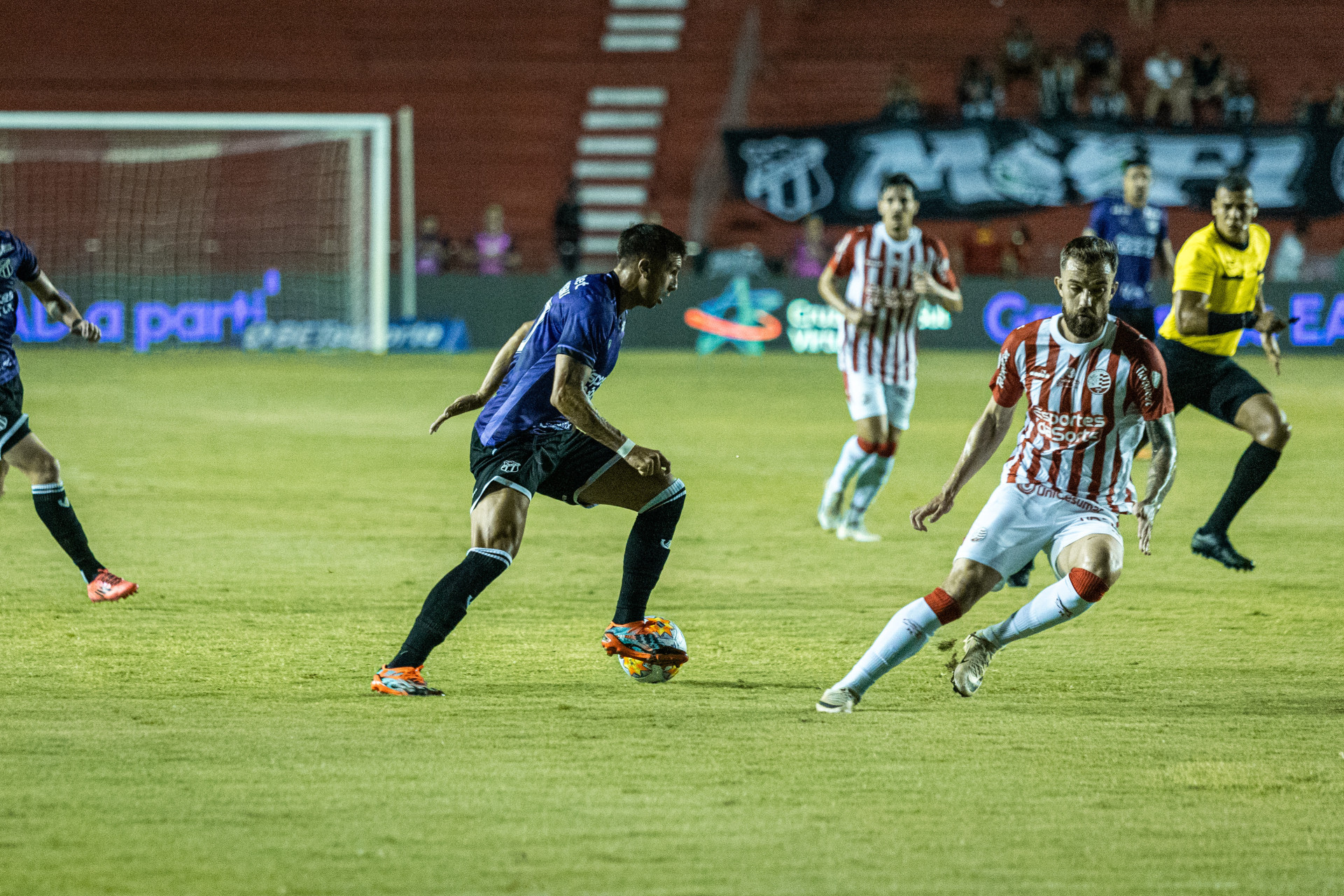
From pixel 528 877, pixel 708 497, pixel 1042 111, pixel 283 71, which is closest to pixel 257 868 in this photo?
pixel 528 877

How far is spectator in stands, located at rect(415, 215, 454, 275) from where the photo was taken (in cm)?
2580

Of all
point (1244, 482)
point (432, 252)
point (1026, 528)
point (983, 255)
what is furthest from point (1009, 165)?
point (1026, 528)

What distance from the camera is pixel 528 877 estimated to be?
4.15m

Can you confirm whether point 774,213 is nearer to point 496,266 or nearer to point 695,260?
point 695,260

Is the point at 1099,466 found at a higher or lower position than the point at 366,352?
higher

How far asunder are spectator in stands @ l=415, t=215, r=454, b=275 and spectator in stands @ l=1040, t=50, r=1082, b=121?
1007cm

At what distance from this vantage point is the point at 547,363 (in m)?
6.12

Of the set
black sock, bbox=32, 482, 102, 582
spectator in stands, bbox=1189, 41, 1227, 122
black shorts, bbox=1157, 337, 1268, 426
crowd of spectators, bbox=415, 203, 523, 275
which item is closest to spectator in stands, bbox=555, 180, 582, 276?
Result: crowd of spectators, bbox=415, 203, 523, 275

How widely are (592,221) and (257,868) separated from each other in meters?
26.6

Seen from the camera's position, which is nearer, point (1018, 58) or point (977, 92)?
point (977, 92)

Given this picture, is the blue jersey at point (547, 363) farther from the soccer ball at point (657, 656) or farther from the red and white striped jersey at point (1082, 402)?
the red and white striped jersey at point (1082, 402)

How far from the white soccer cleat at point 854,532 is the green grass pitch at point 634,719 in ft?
0.46

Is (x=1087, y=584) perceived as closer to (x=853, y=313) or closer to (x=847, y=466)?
(x=847, y=466)

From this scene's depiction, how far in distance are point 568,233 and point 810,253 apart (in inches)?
158
